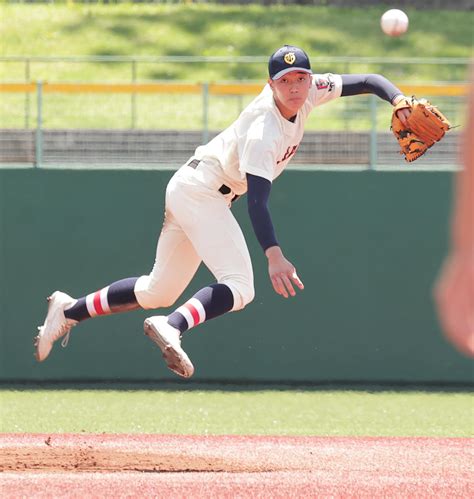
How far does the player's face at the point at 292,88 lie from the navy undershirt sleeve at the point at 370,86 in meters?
0.37

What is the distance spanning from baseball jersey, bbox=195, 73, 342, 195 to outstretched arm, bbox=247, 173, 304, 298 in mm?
62

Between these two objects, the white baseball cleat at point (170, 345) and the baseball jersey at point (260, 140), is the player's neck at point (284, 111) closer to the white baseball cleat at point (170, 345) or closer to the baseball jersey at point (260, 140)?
the baseball jersey at point (260, 140)

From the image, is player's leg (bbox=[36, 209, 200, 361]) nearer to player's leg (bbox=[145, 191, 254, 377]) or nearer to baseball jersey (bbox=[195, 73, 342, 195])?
player's leg (bbox=[145, 191, 254, 377])

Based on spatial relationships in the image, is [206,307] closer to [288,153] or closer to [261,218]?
[261,218]

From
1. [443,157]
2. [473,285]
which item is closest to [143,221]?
[443,157]

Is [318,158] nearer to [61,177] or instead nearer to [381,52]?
[61,177]

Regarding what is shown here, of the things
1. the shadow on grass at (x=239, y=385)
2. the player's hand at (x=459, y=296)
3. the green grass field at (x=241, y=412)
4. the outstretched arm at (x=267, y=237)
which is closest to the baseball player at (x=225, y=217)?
the outstretched arm at (x=267, y=237)

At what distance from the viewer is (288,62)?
522cm

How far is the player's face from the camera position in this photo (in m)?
5.28

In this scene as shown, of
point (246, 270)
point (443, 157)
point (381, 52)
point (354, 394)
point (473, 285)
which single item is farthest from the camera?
point (381, 52)

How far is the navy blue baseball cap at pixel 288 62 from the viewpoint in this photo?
522 cm

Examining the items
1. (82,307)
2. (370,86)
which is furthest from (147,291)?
(370,86)

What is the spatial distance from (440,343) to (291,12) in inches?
562

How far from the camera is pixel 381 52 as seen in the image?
20453 mm
